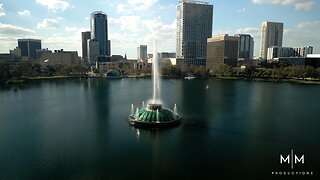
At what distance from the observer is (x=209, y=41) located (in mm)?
166250

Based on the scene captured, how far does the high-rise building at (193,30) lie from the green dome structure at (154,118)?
145 meters

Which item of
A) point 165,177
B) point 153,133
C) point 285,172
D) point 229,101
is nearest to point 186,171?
point 165,177

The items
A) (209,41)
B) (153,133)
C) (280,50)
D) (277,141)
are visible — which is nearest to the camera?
(277,141)

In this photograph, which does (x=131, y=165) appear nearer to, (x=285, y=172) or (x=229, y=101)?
(x=285, y=172)

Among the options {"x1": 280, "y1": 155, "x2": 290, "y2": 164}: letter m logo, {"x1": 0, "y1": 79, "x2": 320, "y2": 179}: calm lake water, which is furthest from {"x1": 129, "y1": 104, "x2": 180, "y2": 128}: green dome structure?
{"x1": 280, "y1": 155, "x2": 290, "y2": 164}: letter m logo

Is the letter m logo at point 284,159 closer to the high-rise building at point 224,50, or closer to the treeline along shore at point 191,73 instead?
the treeline along shore at point 191,73

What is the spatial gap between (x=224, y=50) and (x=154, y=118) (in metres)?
127

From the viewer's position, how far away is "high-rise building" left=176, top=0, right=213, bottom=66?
7210 inches

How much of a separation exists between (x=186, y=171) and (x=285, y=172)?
7.68 metres

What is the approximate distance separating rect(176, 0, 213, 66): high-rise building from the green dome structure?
144927 millimetres

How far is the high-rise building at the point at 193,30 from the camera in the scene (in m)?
183

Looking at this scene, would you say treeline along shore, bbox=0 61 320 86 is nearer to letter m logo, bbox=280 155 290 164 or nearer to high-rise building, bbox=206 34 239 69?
high-rise building, bbox=206 34 239 69

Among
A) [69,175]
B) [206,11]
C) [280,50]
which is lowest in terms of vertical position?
[69,175]

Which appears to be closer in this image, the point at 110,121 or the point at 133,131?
the point at 133,131
